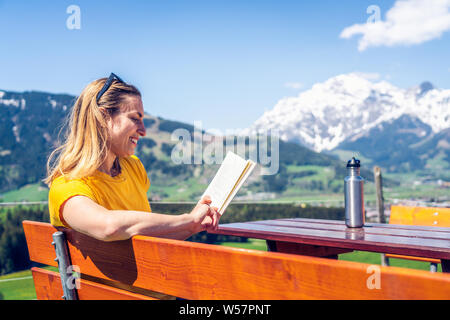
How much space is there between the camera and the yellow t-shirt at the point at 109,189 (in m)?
1.83

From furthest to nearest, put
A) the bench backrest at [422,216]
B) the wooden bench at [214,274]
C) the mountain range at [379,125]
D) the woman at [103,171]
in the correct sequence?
the mountain range at [379,125] → the bench backrest at [422,216] → the woman at [103,171] → the wooden bench at [214,274]

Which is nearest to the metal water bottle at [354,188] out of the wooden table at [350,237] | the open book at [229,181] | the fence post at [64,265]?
the wooden table at [350,237]

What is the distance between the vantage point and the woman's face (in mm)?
2223

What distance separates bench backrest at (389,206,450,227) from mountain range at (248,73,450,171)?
106m

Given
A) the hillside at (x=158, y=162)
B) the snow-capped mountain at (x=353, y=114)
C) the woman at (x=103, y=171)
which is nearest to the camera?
the woman at (x=103, y=171)

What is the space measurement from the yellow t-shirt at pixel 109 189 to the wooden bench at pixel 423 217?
240 cm

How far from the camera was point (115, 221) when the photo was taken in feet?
5.05

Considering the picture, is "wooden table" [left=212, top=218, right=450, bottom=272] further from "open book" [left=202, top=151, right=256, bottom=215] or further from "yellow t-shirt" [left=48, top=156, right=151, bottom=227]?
"yellow t-shirt" [left=48, top=156, right=151, bottom=227]

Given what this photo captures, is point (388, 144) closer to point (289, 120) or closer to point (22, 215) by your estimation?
point (289, 120)

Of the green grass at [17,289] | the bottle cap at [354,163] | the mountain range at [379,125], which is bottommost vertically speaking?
the green grass at [17,289]

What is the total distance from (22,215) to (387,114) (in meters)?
172

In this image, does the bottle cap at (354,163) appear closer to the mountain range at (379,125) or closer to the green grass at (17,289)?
the green grass at (17,289)

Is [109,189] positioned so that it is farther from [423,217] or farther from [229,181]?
[423,217]

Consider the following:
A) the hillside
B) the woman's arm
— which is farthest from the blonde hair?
the hillside
